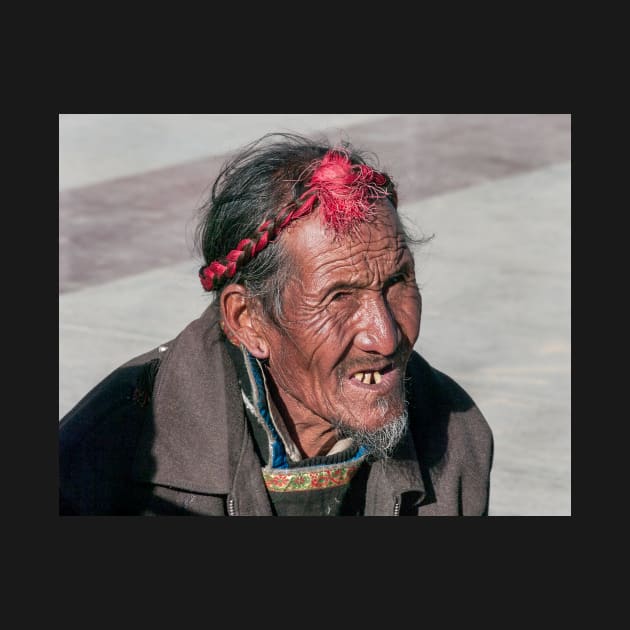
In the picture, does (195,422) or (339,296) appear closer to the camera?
(339,296)

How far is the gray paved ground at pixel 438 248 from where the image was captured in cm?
660

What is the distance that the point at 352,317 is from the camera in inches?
136

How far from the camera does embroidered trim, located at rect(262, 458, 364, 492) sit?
372 centimetres

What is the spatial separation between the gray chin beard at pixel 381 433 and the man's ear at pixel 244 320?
31 cm

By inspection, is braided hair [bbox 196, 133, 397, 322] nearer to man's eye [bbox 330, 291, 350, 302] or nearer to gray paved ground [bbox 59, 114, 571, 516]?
man's eye [bbox 330, 291, 350, 302]

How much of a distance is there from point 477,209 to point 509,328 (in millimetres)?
1704

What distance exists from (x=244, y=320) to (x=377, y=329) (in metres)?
0.43

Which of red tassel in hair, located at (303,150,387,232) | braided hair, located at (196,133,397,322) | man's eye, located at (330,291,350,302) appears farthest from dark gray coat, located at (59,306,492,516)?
red tassel in hair, located at (303,150,387,232)

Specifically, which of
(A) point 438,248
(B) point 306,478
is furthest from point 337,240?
(A) point 438,248

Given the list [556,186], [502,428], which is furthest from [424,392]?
[556,186]

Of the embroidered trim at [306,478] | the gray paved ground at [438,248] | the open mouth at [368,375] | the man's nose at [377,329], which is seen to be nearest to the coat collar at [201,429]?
the embroidered trim at [306,478]

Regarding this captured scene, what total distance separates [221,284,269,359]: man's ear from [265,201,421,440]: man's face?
0.21ft

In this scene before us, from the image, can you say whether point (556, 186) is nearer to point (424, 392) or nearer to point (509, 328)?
point (509, 328)

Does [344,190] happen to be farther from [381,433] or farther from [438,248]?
[438,248]
